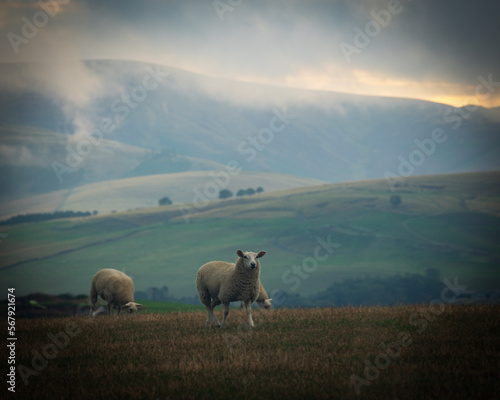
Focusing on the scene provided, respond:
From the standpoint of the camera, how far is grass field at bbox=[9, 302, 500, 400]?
29.0ft

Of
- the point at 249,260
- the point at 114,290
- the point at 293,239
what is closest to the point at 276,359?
the point at 249,260

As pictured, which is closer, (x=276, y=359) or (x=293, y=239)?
(x=276, y=359)

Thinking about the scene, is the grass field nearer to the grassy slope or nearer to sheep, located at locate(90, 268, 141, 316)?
sheep, located at locate(90, 268, 141, 316)

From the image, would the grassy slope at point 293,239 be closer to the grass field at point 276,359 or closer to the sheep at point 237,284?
the sheep at point 237,284

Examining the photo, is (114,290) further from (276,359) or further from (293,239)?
(293,239)

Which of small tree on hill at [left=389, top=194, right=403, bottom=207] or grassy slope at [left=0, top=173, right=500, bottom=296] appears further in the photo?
small tree on hill at [left=389, top=194, right=403, bottom=207]

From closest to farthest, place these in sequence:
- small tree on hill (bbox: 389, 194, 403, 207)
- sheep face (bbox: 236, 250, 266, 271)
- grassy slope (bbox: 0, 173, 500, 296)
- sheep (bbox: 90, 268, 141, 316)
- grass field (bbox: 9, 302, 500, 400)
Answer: grass field (bbox: 9, 302, 500, 400), sheep face (bbox: 236, 250, 266, 271), sheep (bbox: 90, 268, 141, 316), grassy slope (bbox: 0, 173, 500, 296), small tree on hill (bbox: 389, 194, 403, 207)

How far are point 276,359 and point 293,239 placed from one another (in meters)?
147

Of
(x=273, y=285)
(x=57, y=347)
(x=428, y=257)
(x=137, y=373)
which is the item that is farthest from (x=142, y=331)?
(x=428, y=257)

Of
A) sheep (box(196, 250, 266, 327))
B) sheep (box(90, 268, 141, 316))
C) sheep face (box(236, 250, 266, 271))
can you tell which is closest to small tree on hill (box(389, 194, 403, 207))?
sheep (box(90, 268, 141, 316))

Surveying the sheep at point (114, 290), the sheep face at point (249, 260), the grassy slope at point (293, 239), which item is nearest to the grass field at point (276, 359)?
the sheep face at point (249, 260)

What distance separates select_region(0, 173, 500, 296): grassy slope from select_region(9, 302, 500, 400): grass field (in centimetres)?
11091

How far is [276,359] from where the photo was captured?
1066 centimetres

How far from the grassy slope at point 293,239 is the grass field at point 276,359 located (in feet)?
364
